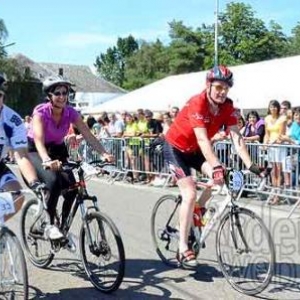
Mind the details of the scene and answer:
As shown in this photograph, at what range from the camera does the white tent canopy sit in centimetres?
2469

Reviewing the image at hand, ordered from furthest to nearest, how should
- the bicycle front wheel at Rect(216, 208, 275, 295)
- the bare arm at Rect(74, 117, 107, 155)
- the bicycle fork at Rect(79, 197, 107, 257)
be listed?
the bare arm at Rect(74, 117, 107, 155), the bicycle fork at Rect(79, 197, 107, 257), the bicycle front wheel at Rect(216, 208, 275, 295)

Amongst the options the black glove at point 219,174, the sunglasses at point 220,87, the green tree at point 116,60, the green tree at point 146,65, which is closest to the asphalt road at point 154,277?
the black glove at point 219,174

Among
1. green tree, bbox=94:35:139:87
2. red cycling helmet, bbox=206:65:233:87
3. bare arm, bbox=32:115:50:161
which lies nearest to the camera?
red cycling helmet, bbox=206:65:233:87

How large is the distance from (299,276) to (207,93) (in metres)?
2.03

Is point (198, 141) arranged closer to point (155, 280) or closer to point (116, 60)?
point (155, 280)

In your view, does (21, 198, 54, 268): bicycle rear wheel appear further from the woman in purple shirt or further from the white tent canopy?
the white tent canopy

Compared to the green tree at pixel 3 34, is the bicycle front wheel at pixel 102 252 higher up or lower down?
lower down

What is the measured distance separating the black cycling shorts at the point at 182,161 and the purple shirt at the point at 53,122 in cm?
103

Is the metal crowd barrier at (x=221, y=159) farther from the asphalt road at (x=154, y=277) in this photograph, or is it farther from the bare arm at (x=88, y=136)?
the asphalt road at (x=154, y=277)

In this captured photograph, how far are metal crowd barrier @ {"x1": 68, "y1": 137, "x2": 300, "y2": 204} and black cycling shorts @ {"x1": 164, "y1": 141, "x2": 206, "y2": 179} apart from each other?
3.05 ft

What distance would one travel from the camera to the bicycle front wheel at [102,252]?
212 inches

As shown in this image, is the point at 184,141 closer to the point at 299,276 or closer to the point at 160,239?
the point at 160,239

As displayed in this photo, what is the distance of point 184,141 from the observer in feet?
20.3

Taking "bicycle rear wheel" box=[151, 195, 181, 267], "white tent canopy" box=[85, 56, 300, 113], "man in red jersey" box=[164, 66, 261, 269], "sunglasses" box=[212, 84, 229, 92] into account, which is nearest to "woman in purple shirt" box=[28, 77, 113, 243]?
"man in red jersey" box=[164, 66, 261, 269]
